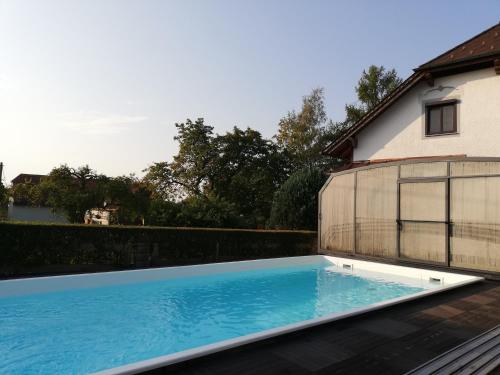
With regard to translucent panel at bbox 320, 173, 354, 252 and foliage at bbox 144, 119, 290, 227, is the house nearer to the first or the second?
translucent panel at bbox 320, 173, 354, 252

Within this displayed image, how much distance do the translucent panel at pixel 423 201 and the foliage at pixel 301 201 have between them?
6261 millimetres

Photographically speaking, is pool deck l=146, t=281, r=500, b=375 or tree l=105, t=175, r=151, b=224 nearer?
pool deck l=146, t=281, r=500, b=375

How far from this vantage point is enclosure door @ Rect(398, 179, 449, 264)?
35.4 ft

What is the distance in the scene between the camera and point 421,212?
1139cm

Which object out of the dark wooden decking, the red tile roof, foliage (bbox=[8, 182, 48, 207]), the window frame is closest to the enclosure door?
the window frame

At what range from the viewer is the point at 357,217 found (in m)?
13.4

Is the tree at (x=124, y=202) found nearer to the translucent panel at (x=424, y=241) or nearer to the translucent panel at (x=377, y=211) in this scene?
the translucent panel at (x=377, y=211)

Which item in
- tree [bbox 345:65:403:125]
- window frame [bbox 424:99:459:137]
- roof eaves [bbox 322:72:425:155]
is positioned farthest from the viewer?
tree [bbox 345:65:403:125]

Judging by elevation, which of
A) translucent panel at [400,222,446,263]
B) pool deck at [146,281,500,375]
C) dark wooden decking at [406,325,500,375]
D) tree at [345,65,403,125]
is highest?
tree at [345,65,403,125]

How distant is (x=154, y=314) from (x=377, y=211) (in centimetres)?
790

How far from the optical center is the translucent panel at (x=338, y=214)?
45.0ft

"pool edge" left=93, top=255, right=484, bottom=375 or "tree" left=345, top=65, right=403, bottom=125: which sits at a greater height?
"tree" left=345, top=65, right=403, bottom=125

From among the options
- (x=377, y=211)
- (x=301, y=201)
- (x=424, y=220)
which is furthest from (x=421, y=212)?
(x=301, y=201)

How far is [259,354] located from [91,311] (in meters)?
4.87
